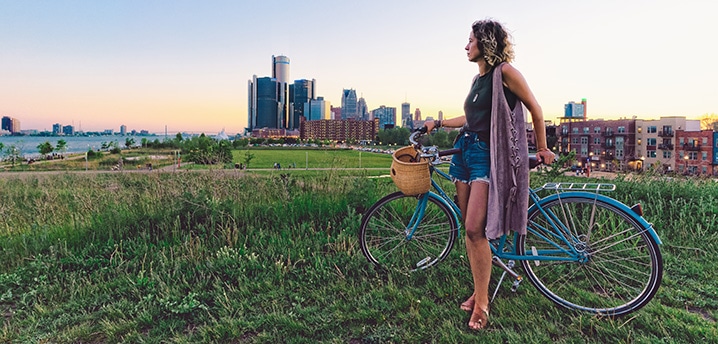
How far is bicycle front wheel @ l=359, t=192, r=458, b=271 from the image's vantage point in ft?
10.8

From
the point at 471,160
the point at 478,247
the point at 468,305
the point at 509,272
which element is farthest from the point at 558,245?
the point at 471,160

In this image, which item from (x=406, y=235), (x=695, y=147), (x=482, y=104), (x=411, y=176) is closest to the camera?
(x=482, y=104)

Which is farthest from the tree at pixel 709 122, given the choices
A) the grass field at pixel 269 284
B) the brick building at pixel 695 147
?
the grass field at pixel 269 284

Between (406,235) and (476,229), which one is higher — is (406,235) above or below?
below

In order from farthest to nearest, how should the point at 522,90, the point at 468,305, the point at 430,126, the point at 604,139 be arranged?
the point at 604,139, the point at 430,126, the point at 468,305, the point at 522,90

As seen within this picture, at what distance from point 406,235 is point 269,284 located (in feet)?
4.18

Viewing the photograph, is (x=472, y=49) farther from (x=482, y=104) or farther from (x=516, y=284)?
(x=516, y=284)

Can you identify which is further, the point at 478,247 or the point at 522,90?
the point at 478,247

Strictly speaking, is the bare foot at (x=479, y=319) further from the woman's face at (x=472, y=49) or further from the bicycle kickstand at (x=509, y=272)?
the woman's face at (x=472, y=49)

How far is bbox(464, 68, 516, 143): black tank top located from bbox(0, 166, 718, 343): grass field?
1.24 metres

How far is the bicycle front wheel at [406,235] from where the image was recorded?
329 cm

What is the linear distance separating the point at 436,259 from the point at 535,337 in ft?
3.87

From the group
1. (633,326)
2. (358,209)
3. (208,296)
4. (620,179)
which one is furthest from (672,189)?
(208,296)

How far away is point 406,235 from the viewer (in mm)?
3447
